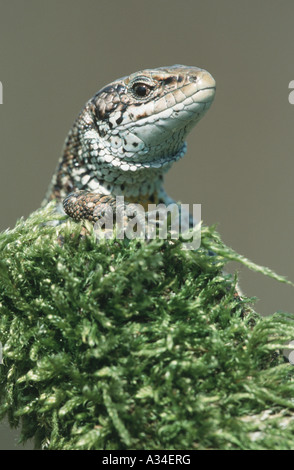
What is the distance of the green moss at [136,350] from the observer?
177cm

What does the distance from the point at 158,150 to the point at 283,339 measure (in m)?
1.52

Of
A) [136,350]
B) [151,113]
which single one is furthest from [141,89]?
[136,350]

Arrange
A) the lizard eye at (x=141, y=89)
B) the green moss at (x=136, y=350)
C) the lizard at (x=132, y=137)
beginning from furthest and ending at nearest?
1. the lizard eye at (x=141, y=89)
2. the lizard at (x=132, y=137)
3. the green moss at (x=136, y=350)

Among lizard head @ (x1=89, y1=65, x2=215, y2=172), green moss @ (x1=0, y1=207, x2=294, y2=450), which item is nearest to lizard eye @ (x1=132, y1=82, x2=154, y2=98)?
lizard head @ (x1=89, y1=65, x2=215, y2=172)

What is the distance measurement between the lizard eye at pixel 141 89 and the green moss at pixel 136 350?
1.15 meters

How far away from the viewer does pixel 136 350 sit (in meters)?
1.88

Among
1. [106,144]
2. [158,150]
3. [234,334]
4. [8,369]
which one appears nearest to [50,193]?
[106,144]

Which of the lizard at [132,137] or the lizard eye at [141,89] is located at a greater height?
the lizard eye at [141,89]

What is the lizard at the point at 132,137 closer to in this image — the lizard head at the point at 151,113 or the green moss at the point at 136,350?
the lizard head at the point at 151,113

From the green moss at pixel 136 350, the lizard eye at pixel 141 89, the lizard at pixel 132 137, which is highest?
the lizard eye at pixel 141 89

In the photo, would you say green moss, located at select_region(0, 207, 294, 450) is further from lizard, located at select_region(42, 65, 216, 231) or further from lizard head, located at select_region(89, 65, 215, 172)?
lizard head, located at select_region(89, 65, 215, 172)

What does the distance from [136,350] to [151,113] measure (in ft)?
5.19

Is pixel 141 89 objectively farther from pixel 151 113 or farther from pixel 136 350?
pixel 136 350

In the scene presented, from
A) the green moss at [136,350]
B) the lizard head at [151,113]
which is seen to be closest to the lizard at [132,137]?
the lizard head at [151,113]
